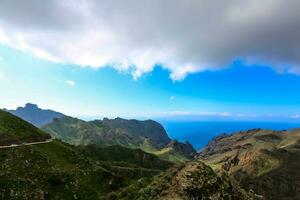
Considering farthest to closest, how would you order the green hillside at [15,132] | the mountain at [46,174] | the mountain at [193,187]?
the green hillside at [15,132], the mountain at [46,174], the mountain at [193,187]

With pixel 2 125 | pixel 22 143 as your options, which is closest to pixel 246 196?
pixel 22 143

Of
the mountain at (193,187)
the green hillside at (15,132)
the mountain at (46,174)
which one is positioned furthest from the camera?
the green hillside at (15,132)

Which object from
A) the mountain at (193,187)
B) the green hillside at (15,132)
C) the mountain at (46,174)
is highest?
the green hillside at (15,132)

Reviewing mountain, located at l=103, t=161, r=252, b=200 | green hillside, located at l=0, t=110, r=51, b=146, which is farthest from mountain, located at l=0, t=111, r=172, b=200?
mountain, located at l=103, t=161, r=252, b=200

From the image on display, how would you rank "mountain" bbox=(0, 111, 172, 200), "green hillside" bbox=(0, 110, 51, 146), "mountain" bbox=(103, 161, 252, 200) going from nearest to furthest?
"mountain" bbox=(103, 161, 252, 200)
"mountain" bbox=(0, 111, 172, 200)
"green hillside" bbox=(0, 110, 51, 146)

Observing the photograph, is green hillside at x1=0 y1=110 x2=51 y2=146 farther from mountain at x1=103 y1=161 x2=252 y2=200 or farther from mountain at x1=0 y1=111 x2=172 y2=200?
mountain at x1=103 y1=161 x2=252 y2=200

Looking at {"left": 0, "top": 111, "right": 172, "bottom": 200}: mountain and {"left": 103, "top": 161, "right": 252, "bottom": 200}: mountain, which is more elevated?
{"left": 103, "top": 161, "right": 252, "bottom": 200}: mountain

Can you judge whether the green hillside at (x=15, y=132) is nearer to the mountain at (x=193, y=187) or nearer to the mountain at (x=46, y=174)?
the mountain at (x=46, y=174)

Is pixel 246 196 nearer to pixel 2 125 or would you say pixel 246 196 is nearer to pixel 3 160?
pixel 3 160

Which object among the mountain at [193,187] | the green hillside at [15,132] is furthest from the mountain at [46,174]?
the mountain at [193,187]

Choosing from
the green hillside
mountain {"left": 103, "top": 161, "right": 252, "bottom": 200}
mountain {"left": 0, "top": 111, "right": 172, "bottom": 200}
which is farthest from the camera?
the green hillside

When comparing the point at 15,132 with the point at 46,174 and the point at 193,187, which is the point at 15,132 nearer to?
the point at 46,174

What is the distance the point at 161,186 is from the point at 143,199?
6.45ft

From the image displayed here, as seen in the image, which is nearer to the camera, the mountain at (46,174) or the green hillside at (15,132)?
the mountain at (46,174)
